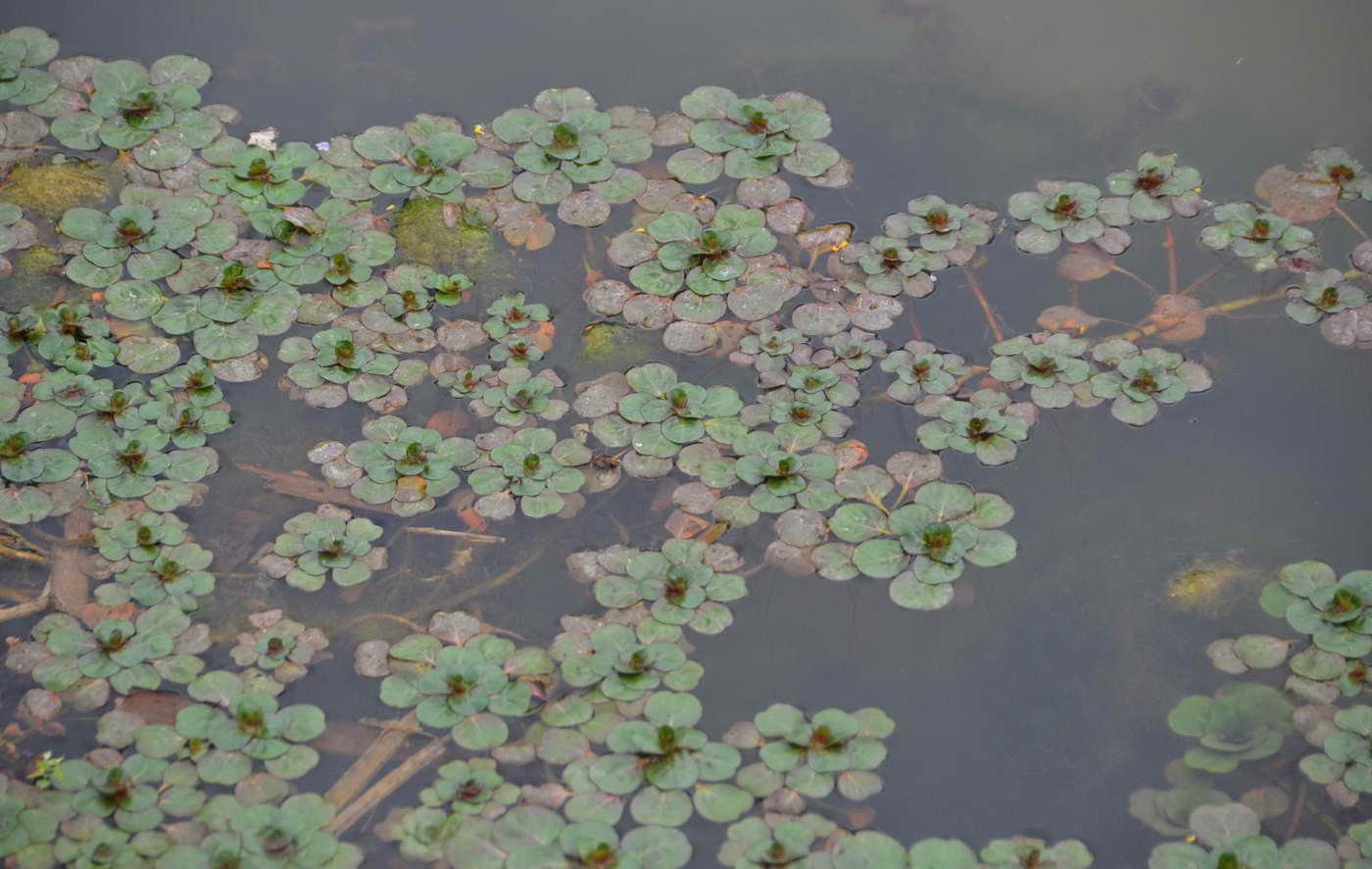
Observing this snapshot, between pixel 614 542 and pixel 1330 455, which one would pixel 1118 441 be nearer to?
pixel 1330 455

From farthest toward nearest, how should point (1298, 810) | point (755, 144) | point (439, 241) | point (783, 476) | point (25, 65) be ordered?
point (25, 65)
point (755, 144)
point (439, 241)
point (783, 476)
point (1298, 810)

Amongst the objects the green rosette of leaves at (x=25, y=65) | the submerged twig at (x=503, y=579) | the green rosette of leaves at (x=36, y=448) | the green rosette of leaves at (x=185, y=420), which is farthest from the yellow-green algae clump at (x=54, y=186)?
the submerged twig at (x=503, y=579)

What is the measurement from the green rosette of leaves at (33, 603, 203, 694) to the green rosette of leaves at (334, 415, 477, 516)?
58 centimetres

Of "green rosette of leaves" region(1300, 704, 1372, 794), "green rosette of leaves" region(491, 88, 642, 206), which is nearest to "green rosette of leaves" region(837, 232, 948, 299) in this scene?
"green rosette of leaves" region(491, 88, 642, 206)

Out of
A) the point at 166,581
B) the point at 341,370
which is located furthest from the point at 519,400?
the point at 166,581

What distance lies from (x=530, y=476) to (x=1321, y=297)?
7.93 ft

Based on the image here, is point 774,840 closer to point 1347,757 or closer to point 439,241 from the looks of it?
point 1347,757

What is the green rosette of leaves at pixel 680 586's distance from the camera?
126 inches

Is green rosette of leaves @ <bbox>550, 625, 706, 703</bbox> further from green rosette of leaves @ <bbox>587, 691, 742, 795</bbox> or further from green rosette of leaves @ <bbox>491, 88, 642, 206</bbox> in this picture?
green rosette of leaves @ <bbox>491, 88, 642, 206</bbox>

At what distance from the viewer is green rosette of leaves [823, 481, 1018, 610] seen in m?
3.28

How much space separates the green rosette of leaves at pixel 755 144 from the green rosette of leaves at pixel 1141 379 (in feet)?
3.46

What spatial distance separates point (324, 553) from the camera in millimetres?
3293

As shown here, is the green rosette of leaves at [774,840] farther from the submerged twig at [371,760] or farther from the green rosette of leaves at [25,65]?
the green rosette of leaves at [25,65]

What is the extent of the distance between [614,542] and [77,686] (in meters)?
1.34
